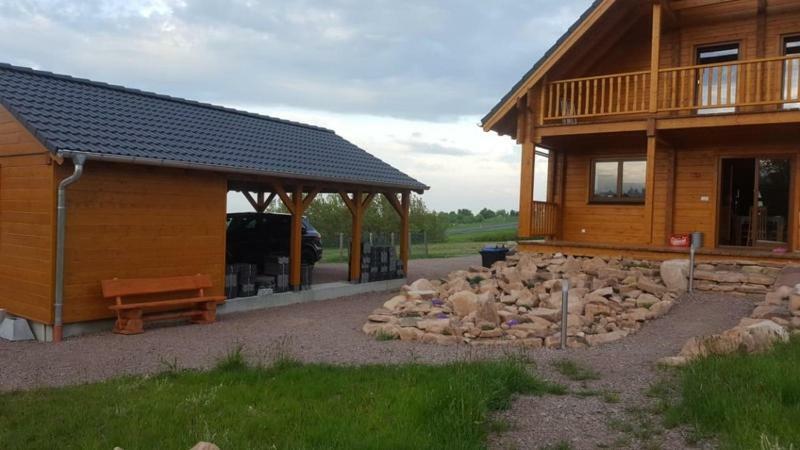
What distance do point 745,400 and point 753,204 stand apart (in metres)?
12.1

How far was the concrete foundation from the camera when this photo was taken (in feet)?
31.6

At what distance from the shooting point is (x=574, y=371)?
662 centimetres

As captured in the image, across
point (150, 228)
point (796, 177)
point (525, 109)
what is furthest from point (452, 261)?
point (150, 228)

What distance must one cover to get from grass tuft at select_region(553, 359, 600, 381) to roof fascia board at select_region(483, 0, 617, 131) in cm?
910

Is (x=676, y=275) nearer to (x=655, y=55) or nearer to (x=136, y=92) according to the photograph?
(x=655, y=55)

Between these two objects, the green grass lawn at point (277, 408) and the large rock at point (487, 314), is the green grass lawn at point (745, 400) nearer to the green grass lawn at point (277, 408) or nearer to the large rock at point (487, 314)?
the green grass lawn at point (277, 408)

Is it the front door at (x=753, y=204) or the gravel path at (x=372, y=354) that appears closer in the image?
the gravel path at (x=372, y=354)

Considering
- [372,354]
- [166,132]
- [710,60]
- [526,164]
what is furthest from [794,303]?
[166,132]

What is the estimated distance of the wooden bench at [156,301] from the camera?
390 inches

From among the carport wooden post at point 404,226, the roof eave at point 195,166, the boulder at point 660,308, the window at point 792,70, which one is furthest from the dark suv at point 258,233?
the window at point 792,70

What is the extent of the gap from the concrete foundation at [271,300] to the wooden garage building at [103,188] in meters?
0.22

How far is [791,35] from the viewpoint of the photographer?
45.0 ft

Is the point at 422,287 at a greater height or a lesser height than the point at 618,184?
lesser

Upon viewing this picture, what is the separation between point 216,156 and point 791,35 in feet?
40.7
